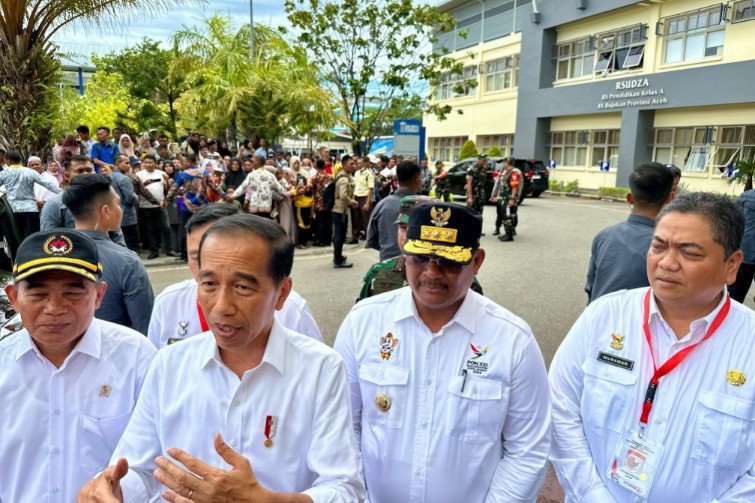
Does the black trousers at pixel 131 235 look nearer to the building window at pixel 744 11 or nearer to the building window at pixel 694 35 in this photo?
the building window at pixel 744 11

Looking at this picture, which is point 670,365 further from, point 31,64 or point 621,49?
point 621,49

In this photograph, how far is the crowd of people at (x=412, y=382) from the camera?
165 cm

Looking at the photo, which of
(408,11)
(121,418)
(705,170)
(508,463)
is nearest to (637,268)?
(508,463)

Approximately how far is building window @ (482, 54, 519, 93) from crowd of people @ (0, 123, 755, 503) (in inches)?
1346

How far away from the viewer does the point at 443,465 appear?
2035 mm

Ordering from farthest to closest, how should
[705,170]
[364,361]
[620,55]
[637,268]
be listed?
1. [620,55]
2. [705,170]
3. [637,268]
4. [364,361]

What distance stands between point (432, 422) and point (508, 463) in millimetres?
322

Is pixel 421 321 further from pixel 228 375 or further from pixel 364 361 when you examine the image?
pixel 228 375

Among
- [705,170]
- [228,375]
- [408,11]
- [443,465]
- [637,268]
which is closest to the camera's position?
[228,375]

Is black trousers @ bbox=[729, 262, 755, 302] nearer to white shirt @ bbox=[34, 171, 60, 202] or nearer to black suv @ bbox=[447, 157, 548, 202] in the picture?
white shirt @ bbox=[34, 171, 60, 202]

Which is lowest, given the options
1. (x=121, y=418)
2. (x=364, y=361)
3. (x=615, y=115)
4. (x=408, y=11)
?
(x=121, y=418)

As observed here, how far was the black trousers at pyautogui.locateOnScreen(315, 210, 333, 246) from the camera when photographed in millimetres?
11906

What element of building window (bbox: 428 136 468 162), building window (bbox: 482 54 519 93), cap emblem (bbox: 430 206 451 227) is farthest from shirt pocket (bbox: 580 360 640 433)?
building window (bbox: 428 136 468 162)

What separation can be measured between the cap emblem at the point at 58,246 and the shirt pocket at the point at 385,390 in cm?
119
